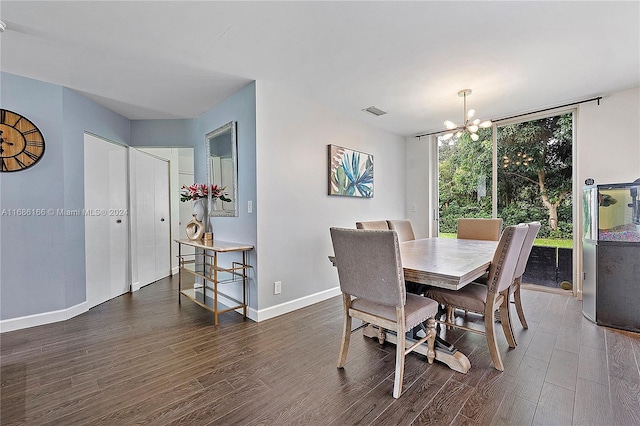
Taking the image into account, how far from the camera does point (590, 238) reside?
9.13ft

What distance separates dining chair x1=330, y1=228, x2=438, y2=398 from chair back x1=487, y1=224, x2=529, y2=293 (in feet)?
1.38

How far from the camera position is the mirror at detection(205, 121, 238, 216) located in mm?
3117

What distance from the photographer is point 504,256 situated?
1.84m

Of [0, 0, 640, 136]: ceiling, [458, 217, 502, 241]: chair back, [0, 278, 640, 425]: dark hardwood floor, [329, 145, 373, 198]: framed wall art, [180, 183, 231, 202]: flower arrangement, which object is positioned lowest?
[0, 278, 640, 425]: dark hardwood floor

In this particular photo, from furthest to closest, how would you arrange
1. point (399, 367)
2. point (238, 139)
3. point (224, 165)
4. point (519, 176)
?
point (519, 176) → point (224, 165) → point (238, 139) → point (399, 367)

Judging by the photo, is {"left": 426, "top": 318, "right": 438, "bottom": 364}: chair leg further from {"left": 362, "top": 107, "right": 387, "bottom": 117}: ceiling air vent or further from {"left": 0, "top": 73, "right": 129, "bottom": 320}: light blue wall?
{"left": 0, "top": 73, "right": 129, "bottom": 320}: light blue wall

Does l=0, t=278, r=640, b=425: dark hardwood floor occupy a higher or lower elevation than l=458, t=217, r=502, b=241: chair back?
lower

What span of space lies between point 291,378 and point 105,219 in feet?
10.2

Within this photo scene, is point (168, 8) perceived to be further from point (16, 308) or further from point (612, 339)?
point (612, 339)

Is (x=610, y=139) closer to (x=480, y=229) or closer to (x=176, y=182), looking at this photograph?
(x=480, y=229)

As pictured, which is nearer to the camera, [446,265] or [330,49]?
[446,265]

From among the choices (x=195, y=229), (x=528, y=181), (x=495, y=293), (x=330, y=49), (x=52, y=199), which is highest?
(x=330, y=49)

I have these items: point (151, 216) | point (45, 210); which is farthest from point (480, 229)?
point (45, 210)

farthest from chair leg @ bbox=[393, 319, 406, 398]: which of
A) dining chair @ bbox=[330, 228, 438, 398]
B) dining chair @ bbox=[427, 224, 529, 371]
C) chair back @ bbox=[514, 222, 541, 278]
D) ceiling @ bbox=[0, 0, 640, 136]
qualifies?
ceiling @ bbox=[0, 0, 640, 136]
